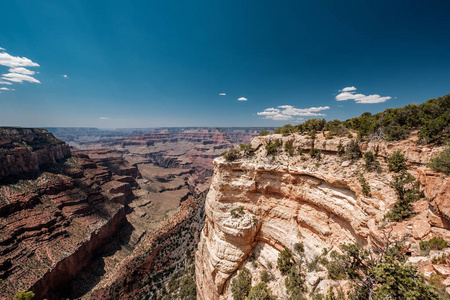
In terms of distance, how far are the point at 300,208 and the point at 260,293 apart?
8.17m

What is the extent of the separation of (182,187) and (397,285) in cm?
13680

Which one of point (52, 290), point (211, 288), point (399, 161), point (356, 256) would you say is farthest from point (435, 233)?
point (52, 290)

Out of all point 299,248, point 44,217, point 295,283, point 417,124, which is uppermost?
point 417,124

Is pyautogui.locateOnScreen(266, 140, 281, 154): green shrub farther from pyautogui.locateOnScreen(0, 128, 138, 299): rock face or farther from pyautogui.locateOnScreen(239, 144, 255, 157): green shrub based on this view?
pyautogui.locateOnScreen(0, 128, 138, 299): rock face

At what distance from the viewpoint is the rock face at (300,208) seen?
939 centimetres

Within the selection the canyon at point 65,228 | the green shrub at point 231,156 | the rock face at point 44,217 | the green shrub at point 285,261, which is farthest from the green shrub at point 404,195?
the rock face at point 44,217

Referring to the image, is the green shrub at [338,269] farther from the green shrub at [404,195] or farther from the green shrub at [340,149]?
the green shrub at [340,149]

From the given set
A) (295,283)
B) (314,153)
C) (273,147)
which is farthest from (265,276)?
(273,147)

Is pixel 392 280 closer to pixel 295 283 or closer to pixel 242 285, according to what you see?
pixel 295 283

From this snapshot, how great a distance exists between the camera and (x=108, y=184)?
86750mm

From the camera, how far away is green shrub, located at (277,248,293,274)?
594 inches

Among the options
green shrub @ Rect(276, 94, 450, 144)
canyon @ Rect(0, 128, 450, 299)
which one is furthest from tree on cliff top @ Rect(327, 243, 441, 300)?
green shrub @ Rect(276, 94, 450, 144)

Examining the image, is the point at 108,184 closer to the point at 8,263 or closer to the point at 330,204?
the point at 8,263

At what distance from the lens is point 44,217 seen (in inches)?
1751
